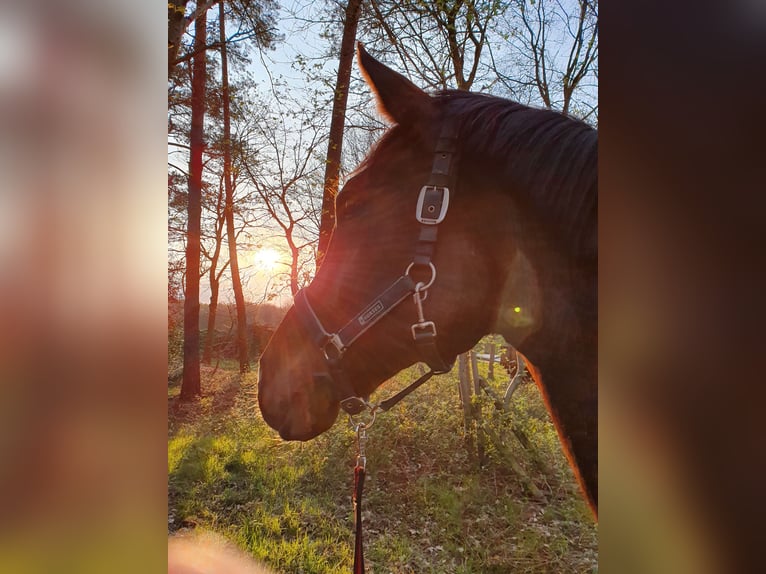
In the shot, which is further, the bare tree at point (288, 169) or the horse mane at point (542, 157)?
the bare tree at point (288, 169)

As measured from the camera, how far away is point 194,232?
1.41 m

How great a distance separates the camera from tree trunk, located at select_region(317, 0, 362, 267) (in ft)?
4.33

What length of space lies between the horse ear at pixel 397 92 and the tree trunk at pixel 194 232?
0.89m

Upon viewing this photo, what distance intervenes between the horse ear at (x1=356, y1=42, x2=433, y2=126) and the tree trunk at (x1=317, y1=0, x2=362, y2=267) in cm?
64

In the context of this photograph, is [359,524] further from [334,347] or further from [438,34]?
[438,34]

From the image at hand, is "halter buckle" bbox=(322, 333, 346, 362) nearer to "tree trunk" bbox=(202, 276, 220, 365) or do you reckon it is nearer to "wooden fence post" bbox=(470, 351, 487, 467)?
"tree trunk" bbox=(202, 276, 220, 365)

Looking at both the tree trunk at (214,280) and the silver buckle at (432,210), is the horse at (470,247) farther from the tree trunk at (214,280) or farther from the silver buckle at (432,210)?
the tree trunk at (214,280)

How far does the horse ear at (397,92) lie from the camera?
77cm

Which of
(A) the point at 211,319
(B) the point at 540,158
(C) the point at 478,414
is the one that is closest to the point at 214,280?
(A) the point at 211,319
